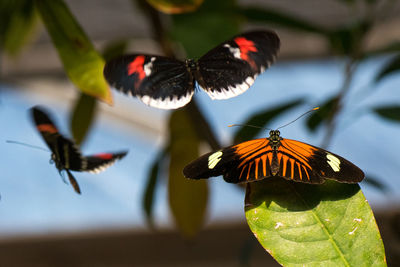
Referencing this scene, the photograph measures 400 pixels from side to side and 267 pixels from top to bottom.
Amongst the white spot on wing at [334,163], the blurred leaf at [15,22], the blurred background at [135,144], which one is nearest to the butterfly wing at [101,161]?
the white spot on wing at [334,163]

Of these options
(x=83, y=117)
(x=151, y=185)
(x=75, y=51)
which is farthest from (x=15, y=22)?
(x=151, y=185)

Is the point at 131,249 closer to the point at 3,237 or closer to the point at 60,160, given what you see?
the point at 3,237

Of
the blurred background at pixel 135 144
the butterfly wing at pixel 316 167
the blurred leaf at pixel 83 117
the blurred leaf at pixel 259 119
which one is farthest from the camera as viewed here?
the blurred background at pixel 135 144

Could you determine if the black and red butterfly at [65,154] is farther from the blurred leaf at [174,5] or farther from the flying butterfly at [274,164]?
the blurred leaf at [174,5]

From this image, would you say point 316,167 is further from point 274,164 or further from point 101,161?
point 101,161

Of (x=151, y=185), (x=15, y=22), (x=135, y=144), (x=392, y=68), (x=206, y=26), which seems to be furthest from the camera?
(x=135, y=144)

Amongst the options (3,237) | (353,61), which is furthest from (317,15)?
(3,237)
